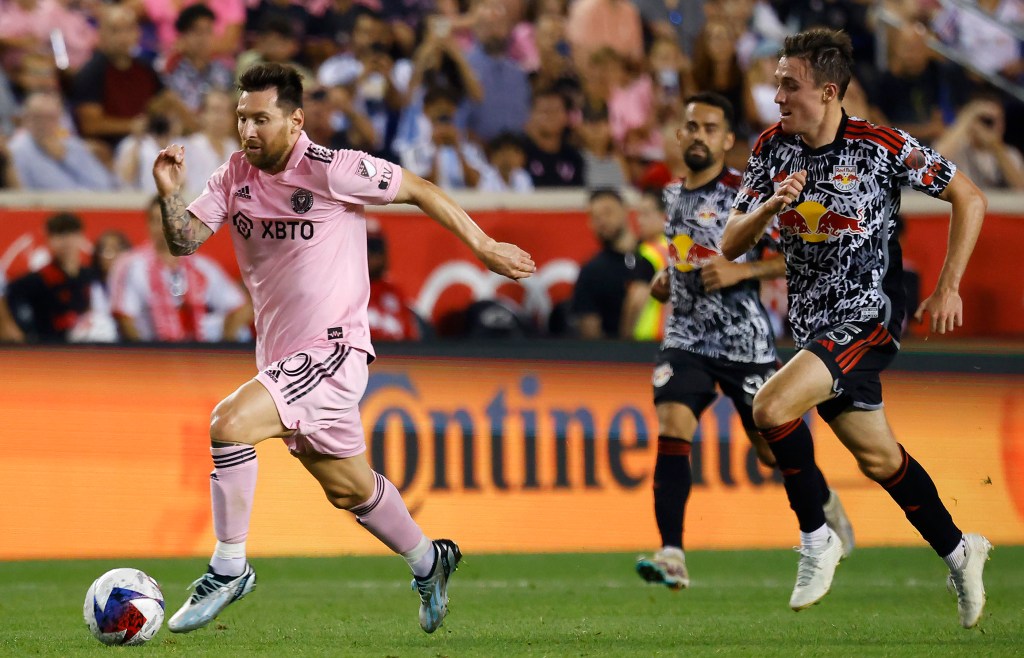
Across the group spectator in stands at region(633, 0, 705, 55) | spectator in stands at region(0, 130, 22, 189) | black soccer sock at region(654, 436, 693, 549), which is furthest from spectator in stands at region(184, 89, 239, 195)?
black soccer sock at region(654, 436, 693, 549)

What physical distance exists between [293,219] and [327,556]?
4328 mm

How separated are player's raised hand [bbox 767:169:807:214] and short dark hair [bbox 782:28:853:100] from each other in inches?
23.9

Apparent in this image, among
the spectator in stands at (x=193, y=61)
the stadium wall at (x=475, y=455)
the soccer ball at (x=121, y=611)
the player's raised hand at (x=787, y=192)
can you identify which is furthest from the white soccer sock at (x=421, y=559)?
the spectator in stands at (x=193, y=61)

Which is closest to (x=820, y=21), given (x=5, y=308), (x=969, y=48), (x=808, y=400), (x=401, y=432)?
(x=969, y=48)

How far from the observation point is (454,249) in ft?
39.9

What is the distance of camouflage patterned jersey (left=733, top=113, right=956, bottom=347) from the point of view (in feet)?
21.1

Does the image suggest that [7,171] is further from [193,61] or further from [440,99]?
[440,99]

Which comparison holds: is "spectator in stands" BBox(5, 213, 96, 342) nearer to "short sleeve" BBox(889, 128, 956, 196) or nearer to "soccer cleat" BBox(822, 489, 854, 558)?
"soccer cleat" BBox(822, 489, 854, 558)

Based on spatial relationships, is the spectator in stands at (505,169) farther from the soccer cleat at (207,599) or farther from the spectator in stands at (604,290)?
the soccer cleat at (207,599)

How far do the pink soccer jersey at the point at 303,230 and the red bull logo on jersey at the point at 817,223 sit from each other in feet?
5.94

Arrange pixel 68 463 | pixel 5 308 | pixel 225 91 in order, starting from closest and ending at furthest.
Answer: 1. pixel 68 463
2. pixel 5 308
3. pixel 225 91

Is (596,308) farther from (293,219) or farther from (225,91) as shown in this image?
(293,219)

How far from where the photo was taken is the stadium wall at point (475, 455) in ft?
32.6

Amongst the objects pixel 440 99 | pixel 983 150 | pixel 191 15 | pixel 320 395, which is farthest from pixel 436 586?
pixel 983 150
